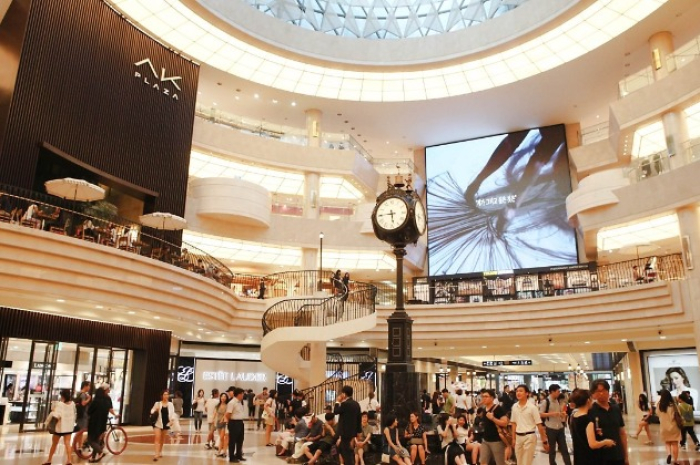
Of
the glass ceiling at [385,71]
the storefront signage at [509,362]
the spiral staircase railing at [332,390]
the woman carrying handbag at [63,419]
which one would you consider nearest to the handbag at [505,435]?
the woman carrying handbag at [63,419]

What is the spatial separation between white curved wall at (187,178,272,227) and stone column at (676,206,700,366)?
16.7 m

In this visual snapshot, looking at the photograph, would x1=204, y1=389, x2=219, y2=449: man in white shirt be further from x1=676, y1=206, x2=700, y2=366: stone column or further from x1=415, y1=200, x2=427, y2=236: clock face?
x1=676, y1=206, x2=700, y2=366: stone column

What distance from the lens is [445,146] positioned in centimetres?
3391

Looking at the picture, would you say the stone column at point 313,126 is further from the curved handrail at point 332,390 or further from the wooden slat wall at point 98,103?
the curved handrail at point 332,390

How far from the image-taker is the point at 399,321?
337 inches

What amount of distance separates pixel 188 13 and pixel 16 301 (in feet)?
48.7

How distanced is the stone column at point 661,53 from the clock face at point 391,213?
17.6 meters

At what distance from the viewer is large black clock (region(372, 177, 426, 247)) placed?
930 centimetres

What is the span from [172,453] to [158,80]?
14.0m

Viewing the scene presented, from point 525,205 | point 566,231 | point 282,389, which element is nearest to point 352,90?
point 525,205

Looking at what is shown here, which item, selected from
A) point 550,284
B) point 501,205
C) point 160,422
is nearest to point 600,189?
point 550,284

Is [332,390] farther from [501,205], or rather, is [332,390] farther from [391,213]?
[501,205]

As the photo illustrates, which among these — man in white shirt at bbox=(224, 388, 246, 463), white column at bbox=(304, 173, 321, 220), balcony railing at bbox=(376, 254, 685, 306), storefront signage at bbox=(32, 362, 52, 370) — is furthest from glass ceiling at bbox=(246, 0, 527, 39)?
man in white shirt at bbox=(224, 388, 246, 463)

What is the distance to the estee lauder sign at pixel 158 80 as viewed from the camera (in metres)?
20.4
